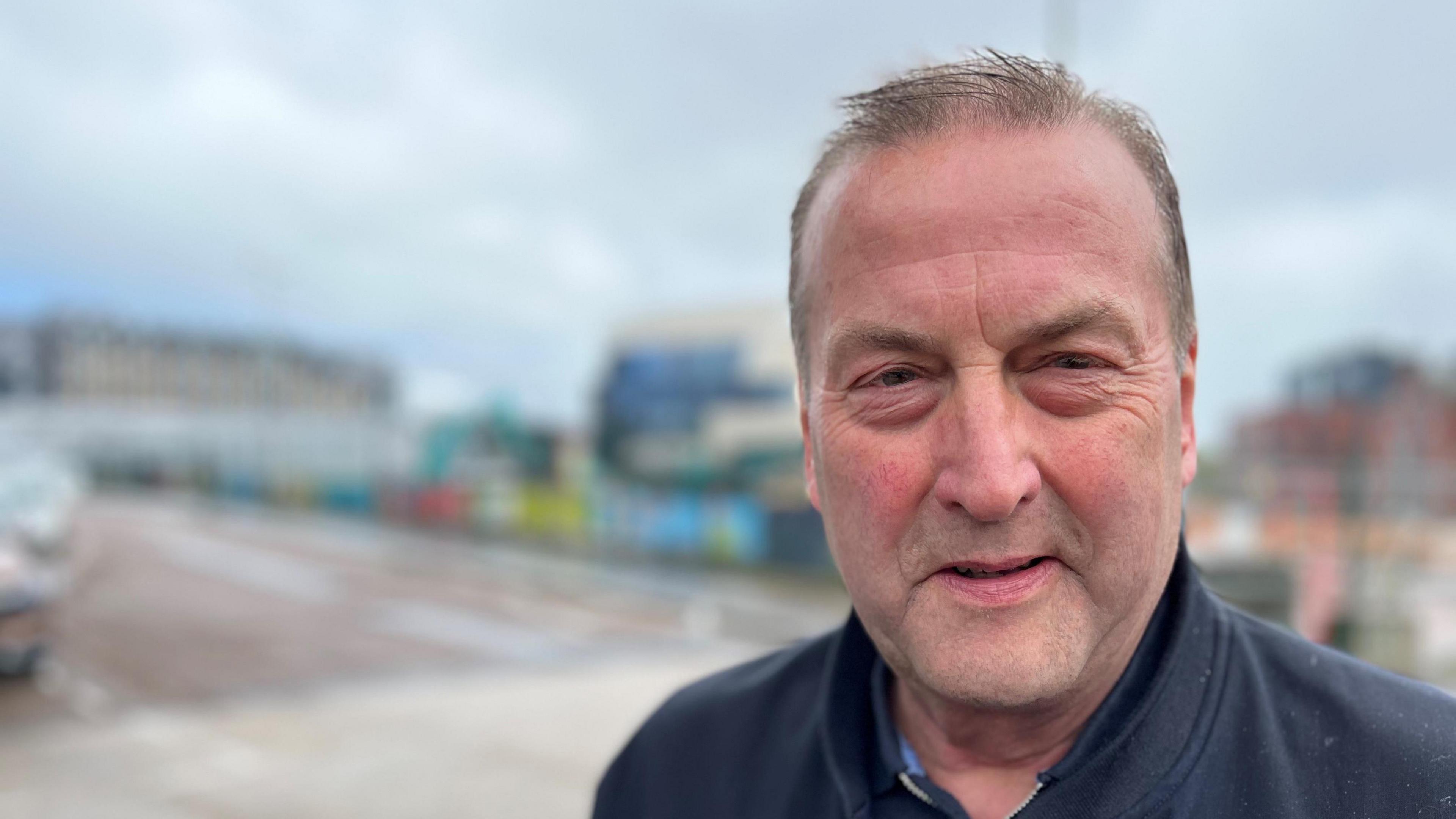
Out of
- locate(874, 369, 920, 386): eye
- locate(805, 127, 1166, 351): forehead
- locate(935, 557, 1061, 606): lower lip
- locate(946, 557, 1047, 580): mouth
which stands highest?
locate(805, 127, 1166, 351): forehead

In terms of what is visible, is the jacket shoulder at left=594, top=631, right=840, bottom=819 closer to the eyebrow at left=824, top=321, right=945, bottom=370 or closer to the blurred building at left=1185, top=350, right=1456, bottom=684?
the eyebrow at left=824, top=321, right=945, bottom=370

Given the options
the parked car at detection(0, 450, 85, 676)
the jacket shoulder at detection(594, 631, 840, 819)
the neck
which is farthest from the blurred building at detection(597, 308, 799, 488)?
the neck

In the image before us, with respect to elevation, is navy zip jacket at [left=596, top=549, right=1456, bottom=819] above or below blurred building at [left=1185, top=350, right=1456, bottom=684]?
above

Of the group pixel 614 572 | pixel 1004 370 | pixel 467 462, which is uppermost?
pixel 1004 370

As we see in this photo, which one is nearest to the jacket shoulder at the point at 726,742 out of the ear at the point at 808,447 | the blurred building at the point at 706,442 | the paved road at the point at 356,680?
the ear at the point at 808,447

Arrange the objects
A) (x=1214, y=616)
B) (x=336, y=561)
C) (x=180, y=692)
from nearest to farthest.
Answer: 1. (x=1214, y=616)
2. (x=180, y=692)
3. (x=336, y=561)

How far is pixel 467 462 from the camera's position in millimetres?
22828

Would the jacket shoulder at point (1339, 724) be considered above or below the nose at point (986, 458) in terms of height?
below

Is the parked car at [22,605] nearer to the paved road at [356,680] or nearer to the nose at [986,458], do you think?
the paved road at [356,680]

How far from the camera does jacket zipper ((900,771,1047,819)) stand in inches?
43.5

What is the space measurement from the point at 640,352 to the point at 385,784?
12039mm

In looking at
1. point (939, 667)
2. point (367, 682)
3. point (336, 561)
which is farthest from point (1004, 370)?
point (336, 561)

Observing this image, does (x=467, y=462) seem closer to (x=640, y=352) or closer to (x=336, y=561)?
(x=336, y=561)

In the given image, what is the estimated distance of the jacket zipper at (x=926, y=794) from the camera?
3.63ft
